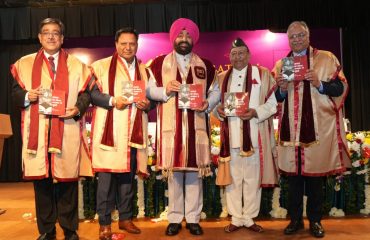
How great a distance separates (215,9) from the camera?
28.1ft

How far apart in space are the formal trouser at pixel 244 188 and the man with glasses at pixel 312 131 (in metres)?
0.25

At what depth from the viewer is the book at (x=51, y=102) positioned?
3.23m

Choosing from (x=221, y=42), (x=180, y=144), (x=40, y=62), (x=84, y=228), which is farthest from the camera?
(x=221, y=42)

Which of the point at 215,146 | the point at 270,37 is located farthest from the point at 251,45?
the point at 215,146

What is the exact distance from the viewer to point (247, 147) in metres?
3.68

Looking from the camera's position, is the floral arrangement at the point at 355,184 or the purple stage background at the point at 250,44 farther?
the purple stage background at the point at 250,44

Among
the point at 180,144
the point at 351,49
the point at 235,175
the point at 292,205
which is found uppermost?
the point at 351,49

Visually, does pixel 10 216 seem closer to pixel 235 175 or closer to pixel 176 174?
pixel 176 174

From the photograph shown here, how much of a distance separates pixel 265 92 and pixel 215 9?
5.19 m

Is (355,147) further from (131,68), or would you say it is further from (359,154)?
(131,68)

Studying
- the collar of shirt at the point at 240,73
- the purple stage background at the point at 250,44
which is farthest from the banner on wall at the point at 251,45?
the collar of shirt at the point at 240,73

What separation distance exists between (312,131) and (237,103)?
0.67 m

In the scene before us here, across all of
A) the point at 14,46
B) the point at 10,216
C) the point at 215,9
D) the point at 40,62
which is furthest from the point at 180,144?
the point at 14,46

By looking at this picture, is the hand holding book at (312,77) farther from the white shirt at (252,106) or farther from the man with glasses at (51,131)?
the man with glasses at (51,131)
